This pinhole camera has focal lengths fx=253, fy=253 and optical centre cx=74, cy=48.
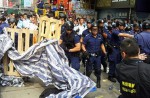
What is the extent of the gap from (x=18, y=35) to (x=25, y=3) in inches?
710

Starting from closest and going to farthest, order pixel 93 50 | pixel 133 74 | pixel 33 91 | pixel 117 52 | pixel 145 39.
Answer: pixel 133 74 < pixel 145 39 < pixel 33 91 < pixel 93 50 < pixel 117 52

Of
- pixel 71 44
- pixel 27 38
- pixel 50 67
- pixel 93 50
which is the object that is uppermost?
pixel 27 38

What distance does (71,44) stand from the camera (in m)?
6.16

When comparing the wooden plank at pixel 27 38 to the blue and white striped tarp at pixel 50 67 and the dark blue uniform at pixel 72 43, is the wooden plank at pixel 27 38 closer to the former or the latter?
the blue and white striped tarp at pixel 50 67

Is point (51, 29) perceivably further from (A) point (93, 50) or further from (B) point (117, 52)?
(B) point (117, 52)

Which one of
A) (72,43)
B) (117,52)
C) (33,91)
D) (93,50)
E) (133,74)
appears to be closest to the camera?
(133,74)

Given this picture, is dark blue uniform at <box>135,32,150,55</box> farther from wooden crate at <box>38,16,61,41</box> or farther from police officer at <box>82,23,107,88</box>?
wooden crate at <box>38,16,61,41</box>

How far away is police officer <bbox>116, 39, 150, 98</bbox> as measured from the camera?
254 cm

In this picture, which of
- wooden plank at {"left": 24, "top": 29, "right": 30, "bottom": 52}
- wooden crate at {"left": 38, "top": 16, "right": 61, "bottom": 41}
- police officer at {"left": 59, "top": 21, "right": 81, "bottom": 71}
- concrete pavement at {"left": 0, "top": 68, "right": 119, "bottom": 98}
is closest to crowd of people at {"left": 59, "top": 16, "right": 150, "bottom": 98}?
police officer at {"left": 59, "top": 21, "right": 81, "bottom": 71}

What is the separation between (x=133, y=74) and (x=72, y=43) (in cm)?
362

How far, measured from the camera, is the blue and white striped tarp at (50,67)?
507 centimetres

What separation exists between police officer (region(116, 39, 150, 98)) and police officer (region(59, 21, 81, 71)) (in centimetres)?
329

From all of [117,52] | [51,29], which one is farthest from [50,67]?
[117,52]

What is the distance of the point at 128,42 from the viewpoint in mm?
2789
